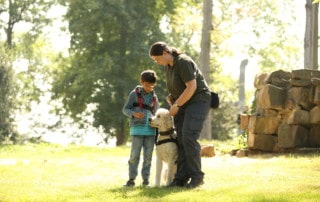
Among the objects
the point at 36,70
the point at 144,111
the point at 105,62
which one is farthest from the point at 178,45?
the point at 144,111

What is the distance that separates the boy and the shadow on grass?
0.53 metres

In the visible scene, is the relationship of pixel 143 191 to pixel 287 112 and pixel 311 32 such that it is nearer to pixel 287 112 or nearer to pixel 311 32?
pixel 287 112

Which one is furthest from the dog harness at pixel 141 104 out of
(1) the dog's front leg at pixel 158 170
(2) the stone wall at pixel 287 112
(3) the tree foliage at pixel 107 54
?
(3) the tree foliage at pixel 107 54

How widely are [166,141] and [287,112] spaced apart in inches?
242

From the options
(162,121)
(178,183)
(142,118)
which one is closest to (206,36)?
(142,118)

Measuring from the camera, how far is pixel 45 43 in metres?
36.1

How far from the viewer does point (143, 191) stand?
21.9 feet

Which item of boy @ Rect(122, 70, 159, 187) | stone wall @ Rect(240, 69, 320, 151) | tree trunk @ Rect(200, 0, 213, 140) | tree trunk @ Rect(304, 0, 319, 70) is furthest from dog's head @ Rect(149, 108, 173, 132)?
tree trunk @ Rect(200, 0, 213, 140)

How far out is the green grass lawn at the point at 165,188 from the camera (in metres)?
6.16

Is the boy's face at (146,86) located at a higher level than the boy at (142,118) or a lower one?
higher

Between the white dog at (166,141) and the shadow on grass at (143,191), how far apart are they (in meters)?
0.41

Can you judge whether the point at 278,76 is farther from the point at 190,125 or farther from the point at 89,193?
the point at 89,193

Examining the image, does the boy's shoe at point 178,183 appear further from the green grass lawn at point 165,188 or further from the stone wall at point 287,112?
the stone wall at point 287,112

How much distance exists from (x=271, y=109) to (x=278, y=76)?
85 centimetres
